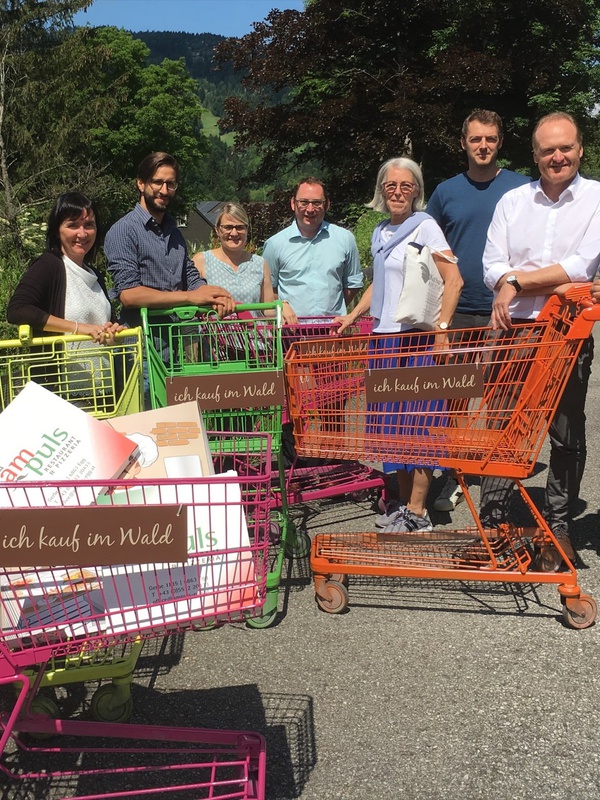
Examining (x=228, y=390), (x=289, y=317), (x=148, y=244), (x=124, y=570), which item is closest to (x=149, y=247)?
(x=148, y=244)

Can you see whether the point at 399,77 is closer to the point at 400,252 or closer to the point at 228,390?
the point at 400,252

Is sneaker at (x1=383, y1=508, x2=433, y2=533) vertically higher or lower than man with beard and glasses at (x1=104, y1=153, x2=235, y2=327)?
lower

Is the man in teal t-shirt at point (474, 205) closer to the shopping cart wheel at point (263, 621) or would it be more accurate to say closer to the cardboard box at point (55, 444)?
the shopping cart wheel at point (263, 621)

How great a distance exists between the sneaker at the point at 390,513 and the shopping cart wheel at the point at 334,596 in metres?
0.93

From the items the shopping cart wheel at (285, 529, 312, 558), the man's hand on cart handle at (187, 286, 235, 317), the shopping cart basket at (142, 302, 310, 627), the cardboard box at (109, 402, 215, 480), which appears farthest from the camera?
the shopping cart wheel at (285, 529, 312, 558)

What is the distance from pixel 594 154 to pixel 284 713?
29799mm

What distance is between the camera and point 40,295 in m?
3.62

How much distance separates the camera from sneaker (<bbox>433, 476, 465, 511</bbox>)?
488 cm

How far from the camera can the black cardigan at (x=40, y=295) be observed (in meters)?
3.55

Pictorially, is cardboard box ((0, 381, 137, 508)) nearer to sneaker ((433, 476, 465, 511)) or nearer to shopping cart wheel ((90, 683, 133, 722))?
shopping cart wheel ((90, 683, 133, 722))

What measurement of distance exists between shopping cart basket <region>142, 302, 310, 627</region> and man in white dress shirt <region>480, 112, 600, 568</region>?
119 cm

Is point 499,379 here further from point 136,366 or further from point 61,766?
point 61,766

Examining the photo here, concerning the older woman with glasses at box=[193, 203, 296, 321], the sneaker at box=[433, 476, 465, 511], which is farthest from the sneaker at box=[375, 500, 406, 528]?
the older woman with glasses at box=[193, 203, 296, 321]

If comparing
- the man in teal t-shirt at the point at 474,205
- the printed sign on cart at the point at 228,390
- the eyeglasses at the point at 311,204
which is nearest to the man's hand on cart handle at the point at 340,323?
the man in teal t-shirt at the point at 474,205
